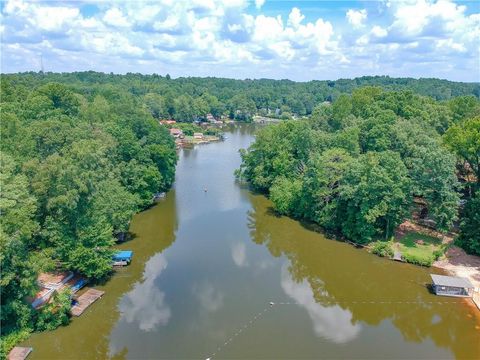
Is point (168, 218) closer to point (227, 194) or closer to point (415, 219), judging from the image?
point (227, 194)

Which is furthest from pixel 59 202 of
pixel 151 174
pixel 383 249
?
pixel 383 249

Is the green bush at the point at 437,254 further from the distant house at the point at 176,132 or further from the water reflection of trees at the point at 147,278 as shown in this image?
the distant house at the point at 176,132

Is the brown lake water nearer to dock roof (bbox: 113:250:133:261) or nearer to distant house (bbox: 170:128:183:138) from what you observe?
dock roof (bbox: 113:250:133:261)

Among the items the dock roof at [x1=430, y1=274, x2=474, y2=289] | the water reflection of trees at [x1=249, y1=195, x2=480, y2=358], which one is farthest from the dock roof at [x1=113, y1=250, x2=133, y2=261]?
the dock roof at [x1=430, y1=274, x2=474, y2=289]

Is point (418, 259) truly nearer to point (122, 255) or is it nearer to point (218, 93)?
point (122, 255)

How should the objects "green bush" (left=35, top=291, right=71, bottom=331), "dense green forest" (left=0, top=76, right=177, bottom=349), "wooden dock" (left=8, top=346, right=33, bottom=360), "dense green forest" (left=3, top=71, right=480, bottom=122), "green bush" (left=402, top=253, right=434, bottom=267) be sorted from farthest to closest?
"dense green forest" (left=3, top=71, right=480, bottom=122), "green bush" (left=402, top=253, right=434, bottom=267), "green bush" (left=35, top=291, right=71, bottom=331), "dense green forest" (left=0, top=76, right=177, bottom=349), "wooden dock" (left=8, top=346, right=33, bottom=360)

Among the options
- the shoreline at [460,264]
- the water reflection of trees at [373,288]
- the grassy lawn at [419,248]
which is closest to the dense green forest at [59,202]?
the water reflection of trees at [373,288]
